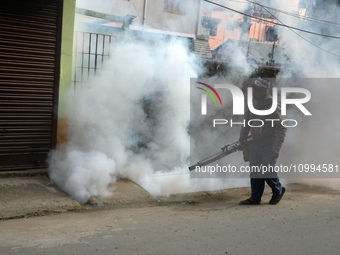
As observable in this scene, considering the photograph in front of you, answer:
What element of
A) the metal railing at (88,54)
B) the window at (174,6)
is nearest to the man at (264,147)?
the metal railing at (88,54)

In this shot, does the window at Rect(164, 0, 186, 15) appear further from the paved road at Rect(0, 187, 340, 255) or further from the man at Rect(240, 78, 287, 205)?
the paved road at Rect(0, 187, 340, 255)

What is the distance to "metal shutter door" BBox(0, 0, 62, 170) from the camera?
573 centimetres

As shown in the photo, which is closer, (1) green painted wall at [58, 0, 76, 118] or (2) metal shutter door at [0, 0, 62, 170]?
(2) metal shutter door at [0, 0, 62, 170]

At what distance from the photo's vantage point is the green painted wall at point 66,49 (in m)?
6.29

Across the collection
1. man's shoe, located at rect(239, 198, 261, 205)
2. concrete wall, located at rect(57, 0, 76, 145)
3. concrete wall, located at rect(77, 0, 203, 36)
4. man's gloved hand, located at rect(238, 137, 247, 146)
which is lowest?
man's shoe, located at rect(239, 198, 261, 205)

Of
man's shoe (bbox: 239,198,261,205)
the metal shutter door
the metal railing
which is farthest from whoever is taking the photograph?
the metal railing

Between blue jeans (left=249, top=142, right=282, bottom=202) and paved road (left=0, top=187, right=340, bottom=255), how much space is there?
0.29m

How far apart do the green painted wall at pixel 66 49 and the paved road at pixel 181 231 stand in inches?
94.6

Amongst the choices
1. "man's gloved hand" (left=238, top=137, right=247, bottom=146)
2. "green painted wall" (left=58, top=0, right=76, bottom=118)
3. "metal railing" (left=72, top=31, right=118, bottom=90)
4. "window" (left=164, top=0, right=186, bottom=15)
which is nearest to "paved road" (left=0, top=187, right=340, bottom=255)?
"man's gloved hand" (left=238, top=137, right=247, bottom=146)

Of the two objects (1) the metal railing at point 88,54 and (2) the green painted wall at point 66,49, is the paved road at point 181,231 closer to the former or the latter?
(2) the green painted wall at point 66,49

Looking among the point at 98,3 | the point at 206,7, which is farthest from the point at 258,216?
the point at 206,7

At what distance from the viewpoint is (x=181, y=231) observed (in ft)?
13.6

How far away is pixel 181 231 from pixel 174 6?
1186cm

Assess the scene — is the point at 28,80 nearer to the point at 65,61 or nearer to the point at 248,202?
the point at 65,61
